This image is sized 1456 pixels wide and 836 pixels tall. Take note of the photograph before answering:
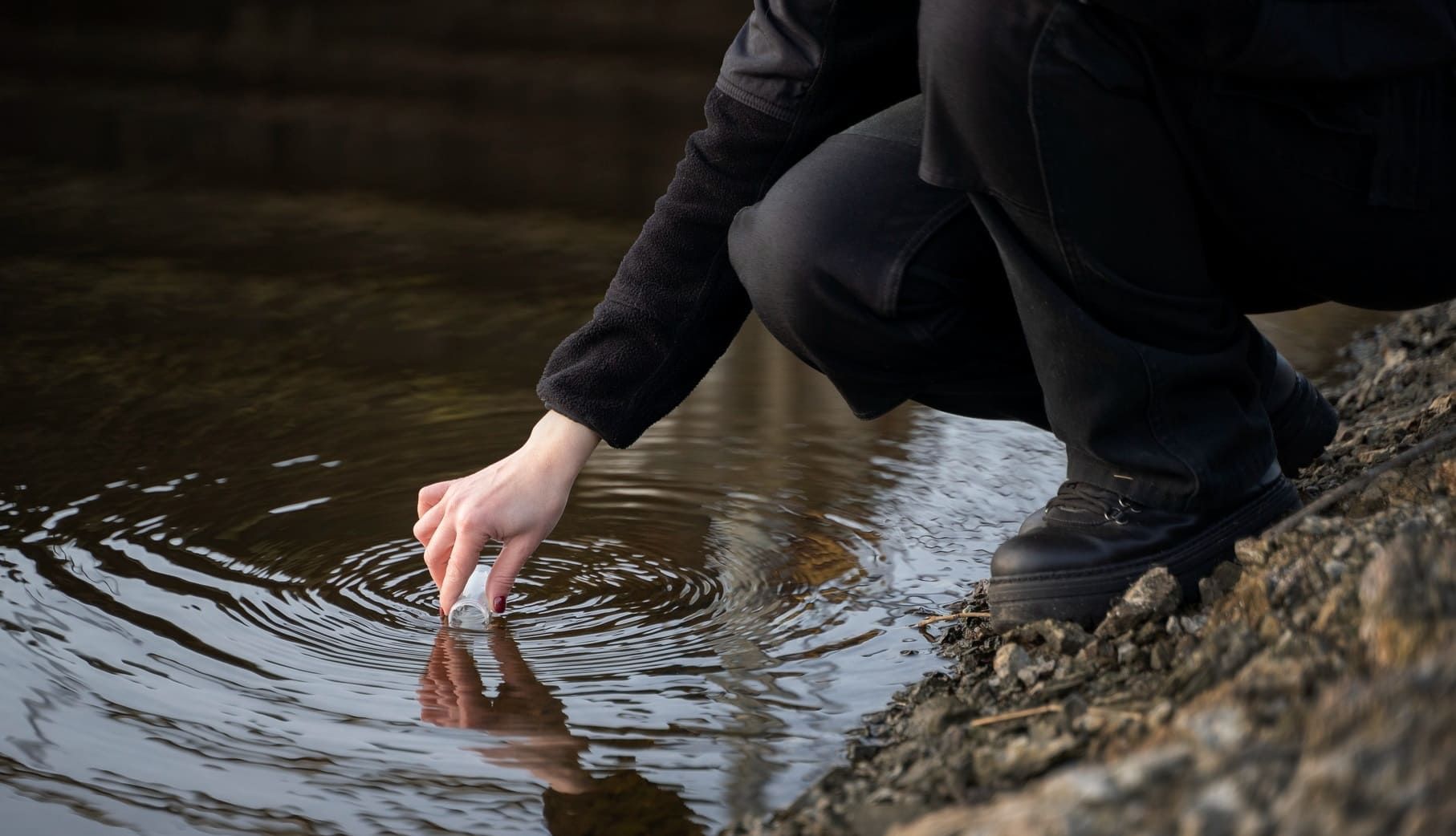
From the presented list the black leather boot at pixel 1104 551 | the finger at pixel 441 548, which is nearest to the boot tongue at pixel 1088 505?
the black leather boot at pixel 1104 551

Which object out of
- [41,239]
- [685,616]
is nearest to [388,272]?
[41,239]

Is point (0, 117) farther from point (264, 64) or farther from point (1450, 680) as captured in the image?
point (1450, 680)

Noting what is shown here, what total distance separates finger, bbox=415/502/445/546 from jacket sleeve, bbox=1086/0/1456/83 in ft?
2.59

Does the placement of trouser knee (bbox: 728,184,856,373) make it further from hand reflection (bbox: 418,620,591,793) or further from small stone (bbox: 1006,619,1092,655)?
hand reflection (bbox: 418,620,591,793)

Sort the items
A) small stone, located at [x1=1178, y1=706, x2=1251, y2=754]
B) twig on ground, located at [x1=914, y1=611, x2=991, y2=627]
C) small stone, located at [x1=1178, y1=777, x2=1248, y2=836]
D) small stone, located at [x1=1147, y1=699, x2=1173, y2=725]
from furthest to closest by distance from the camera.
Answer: twig on ground, located at [x1=914, y1=611, x2=991, y2=627] < small stone, located at [x1=1147, y1=699, x2=1173, y2=725] < small stone, located at [x1=1178, y1=706, x2=1251, y2=754] < small stone, located at [x1=1178, y1=777, x2=1248, y2=836]

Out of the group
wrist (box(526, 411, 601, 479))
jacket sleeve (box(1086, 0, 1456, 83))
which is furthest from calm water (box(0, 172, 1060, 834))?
jacket sleeve (box(1086, 0, 1456, 83))

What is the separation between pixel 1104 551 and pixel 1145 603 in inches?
2.6

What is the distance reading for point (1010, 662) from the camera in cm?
146

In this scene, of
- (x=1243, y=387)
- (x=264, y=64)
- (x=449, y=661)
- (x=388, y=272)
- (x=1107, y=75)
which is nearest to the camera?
(x=1107, y=75)

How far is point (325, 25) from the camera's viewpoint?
623cm

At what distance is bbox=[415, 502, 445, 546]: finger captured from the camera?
1.52m

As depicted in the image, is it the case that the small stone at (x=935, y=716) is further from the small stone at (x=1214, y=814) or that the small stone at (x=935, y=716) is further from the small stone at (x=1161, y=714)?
the small stone at (x=1214, y=814)

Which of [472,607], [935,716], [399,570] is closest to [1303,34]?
[935,716]

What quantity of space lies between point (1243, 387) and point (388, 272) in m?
2.11
